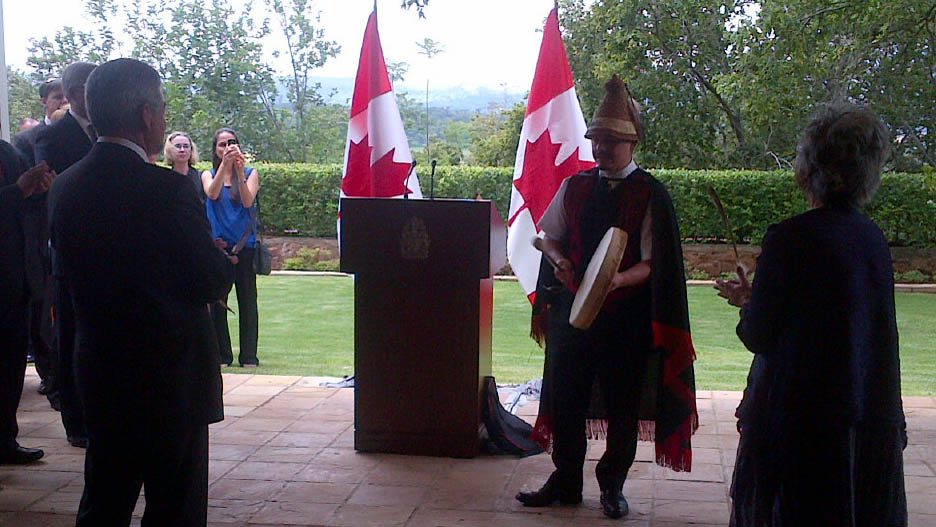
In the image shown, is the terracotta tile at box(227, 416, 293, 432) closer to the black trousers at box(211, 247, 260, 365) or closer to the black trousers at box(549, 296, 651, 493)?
the black trousers at box(211, 247, 260, 365)

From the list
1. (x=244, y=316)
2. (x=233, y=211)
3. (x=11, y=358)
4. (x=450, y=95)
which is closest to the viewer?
(x=11, y=358)

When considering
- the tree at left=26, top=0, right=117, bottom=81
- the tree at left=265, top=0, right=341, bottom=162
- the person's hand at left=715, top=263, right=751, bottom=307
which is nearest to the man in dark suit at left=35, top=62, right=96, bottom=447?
the person's hand at left=715, top=263, right=751, bottom=307

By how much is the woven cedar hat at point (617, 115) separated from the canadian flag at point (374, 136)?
244 centimetres

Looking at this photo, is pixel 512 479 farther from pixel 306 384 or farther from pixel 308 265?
pixel 308 265

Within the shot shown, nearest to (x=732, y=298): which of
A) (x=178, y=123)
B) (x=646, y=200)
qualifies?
(x=646, y=200)

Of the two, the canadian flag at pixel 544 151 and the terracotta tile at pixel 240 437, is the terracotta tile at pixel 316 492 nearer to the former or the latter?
the terracotta tile at pixel 240 437

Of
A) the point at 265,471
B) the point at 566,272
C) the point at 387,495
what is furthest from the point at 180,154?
the point at 566,272

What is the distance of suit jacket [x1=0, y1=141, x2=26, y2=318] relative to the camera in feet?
13.0

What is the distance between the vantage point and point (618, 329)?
353 cm

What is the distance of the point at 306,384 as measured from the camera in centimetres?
589

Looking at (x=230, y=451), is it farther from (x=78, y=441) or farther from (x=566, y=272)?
(x=566, y=272)

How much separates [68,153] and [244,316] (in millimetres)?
2408

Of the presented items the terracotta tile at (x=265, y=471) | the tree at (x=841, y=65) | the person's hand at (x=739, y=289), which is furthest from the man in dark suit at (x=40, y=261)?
the tree at (x=841, y=65)

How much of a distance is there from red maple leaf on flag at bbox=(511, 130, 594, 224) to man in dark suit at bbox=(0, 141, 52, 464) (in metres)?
2.70
